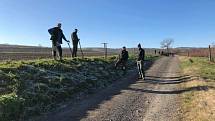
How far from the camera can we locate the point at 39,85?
47.8ft

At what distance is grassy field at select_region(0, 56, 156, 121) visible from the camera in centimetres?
1190

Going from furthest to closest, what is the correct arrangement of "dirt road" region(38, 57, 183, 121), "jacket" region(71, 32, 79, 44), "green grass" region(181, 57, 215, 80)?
"jacket" region(71, 32, 79, 44)
"green grass" region(181, 57, 215, 80)
"dirt road" region(38, 57, 183, 121)

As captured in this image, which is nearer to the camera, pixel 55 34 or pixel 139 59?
pixel 55 34

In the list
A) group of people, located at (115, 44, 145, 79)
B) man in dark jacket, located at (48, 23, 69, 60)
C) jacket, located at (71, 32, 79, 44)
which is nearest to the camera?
man in dark jacket, located at (48, 23, 69, 60)

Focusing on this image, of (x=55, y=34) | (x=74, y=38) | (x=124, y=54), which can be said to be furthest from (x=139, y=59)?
(x=55, y=34)

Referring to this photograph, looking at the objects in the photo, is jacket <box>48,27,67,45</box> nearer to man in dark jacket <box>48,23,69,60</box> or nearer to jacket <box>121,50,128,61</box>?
man in dark jacket <box>48,23,69,60</box>

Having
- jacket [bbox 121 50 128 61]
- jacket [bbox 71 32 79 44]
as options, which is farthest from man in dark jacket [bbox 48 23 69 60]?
jacket [bbox 121 50 128 61]

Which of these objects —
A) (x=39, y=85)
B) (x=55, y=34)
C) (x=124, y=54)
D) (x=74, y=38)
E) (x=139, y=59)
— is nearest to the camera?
(x=39, y=85)

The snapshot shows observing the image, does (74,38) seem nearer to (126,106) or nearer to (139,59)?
(139,59)

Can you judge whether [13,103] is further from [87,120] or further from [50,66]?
[50,66]

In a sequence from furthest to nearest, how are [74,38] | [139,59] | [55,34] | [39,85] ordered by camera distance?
[74,38] < [139,59] < [55,34] < [39,85]

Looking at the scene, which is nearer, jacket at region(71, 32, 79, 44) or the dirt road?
the dirt road

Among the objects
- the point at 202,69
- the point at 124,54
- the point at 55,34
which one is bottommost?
the point at 202,69

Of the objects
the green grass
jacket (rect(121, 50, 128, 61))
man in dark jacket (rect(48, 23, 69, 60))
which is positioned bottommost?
the green grass
